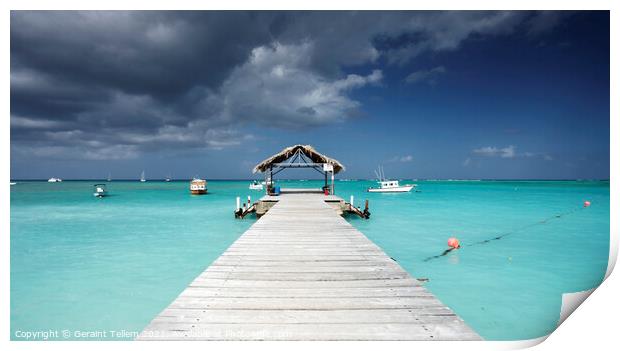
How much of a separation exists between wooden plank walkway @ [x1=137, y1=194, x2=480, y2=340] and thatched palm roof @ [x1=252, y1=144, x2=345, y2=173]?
45.3ft

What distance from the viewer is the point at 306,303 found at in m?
3.33

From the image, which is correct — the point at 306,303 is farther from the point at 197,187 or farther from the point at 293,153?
the point at 197,187

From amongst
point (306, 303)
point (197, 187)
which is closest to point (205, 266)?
point (306, 303)

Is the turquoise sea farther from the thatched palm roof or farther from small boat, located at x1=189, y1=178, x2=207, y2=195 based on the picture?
small boat, located at x1=189, y1=178, x2=207, y2=195

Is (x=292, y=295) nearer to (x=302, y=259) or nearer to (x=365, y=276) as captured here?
(x=365, y=276)

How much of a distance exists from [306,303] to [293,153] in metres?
16.7

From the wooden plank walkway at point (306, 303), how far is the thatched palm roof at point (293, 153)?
13806 mm

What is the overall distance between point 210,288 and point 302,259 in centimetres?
180

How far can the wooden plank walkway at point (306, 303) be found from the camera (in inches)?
108

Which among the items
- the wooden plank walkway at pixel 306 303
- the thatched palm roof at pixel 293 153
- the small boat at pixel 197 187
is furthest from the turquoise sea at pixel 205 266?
the small boat at pixel 197 187

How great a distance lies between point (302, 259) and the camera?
514cm

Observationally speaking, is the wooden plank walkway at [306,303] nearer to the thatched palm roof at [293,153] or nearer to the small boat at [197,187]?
the thatched palm roof at [293,153]
